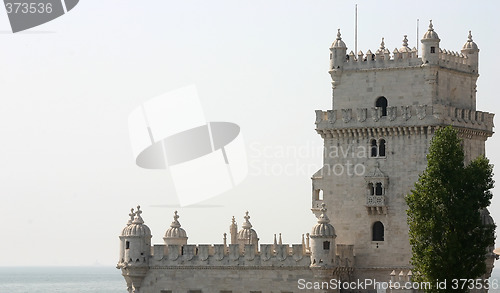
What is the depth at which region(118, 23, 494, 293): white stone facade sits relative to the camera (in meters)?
88.3

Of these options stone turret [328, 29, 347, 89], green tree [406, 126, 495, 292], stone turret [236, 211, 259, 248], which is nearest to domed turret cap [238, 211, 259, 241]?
stone turret [236, 211, 259, 248]

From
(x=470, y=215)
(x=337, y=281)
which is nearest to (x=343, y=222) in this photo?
(x=337, y=281)

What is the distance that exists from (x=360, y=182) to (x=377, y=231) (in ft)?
10.9

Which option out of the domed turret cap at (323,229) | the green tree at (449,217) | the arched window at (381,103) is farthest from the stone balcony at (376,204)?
the arched window at (381,103)

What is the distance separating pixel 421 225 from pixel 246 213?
16.9 meters

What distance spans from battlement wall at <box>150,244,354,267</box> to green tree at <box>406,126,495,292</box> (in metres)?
7.18

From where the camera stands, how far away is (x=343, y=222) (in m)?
90.4

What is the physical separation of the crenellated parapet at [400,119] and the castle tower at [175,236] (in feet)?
41.2

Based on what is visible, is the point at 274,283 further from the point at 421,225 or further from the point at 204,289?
the point at 421,225

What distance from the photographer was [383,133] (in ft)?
293

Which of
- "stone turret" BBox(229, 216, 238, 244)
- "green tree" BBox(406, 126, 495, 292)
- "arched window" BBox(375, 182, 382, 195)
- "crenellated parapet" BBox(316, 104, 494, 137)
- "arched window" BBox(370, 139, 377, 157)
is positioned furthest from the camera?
"stone turret" BBox(229, 216, 238, 244)

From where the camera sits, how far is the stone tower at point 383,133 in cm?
8856

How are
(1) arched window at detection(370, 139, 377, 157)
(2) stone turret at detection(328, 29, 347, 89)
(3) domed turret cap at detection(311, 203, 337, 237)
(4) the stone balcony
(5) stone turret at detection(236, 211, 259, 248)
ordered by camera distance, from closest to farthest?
(3) domed turret cap at detection(311, 203, 337, 237) → (4) the stone balcony → (1) arched window at detection(370, 139, 377, 157) → (2) stone turret at detection(328, 29, 347, 89) → (5) stone turret at detection(236, 211, 259, 248)

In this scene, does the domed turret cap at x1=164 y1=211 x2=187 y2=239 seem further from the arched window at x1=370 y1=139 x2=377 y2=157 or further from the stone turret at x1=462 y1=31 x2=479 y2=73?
the stone turret at x1=462 y1=31 x2=479 y2=73
